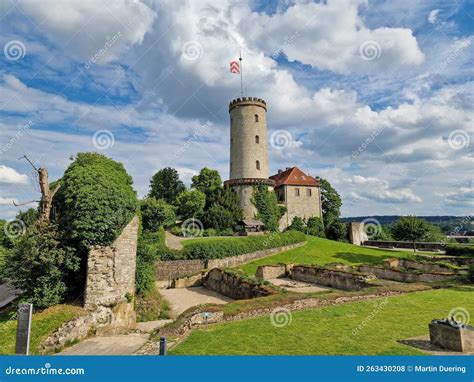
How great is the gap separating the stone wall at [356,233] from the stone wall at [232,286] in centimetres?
3113

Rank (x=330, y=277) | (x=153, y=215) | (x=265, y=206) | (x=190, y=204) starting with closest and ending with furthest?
(x=330, y=277)
(x=153, y=215)
(x=190, y=204)
(x=265, y=206)

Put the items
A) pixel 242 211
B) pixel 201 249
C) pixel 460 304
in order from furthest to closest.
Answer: pixel 242 211
pixel 201 249
pixel 460 304

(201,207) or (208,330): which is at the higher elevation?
Answer: (201,207)

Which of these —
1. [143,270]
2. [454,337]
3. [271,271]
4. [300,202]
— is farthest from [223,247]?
[300,202]

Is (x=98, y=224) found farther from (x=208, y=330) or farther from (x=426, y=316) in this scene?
(x=426, y=316)

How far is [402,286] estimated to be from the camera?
Answer: 618 inches

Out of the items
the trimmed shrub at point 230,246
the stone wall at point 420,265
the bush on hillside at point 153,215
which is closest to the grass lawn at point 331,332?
the stone wall at point 420,265

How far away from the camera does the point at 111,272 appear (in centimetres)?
1409

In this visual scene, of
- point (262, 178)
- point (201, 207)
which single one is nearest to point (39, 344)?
point (201, 207)

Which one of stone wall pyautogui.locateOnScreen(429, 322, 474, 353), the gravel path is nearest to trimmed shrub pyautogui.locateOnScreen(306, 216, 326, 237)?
the gravel path

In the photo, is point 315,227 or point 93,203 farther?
point 315,227

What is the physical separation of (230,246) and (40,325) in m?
19.8

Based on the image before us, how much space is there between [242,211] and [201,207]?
5.76 meters

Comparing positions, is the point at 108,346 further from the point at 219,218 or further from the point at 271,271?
the point at 219,218
